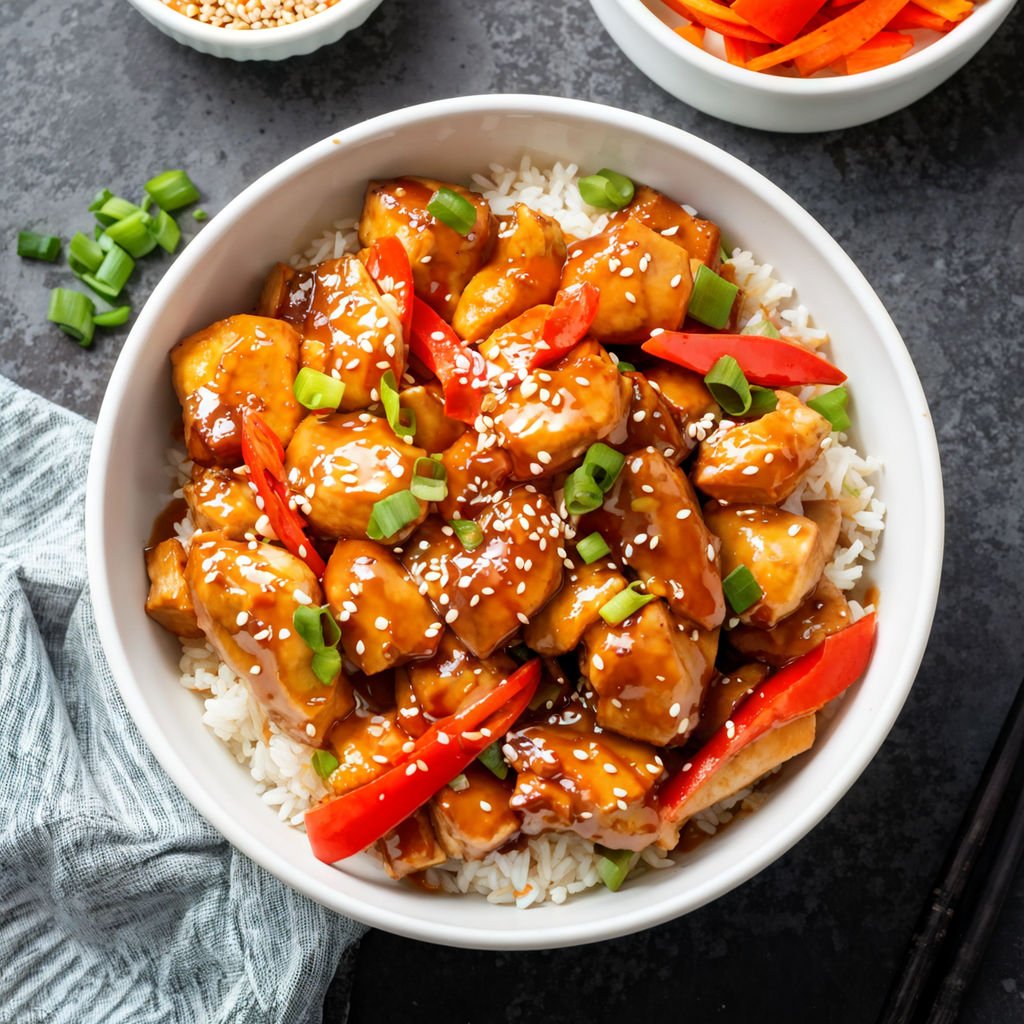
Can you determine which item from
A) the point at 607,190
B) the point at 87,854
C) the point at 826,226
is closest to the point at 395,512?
the point at 607,190

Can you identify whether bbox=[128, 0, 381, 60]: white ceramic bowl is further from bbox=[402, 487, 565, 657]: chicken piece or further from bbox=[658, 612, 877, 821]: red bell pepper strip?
bbox=[658, 612, 877, 821]: red bell pepper strip

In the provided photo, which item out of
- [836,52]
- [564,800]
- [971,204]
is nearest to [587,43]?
[836,52]

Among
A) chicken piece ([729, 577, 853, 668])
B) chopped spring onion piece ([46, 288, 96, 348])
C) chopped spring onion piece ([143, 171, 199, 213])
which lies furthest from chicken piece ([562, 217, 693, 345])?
chopped spring onion piece ([46, 288, 96, 348])

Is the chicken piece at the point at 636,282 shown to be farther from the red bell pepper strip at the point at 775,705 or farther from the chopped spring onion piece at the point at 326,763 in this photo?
the chopped spring onion piece at the point at 326,763

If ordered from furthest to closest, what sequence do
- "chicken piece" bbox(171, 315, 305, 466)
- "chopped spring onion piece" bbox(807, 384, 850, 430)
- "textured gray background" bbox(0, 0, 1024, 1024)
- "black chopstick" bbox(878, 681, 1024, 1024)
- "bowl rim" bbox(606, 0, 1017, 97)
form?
1. "textured gray background" bbox(0, 0, 1024, 1024)
2. "black chopstick" bbox(878, 681, 1024, 1024)
3. "bowl rim" bbox(606, 0, 1017, 97)
4. "chopped spring onion piece" bbox(807, 384, 850, 430)
5. "chicken piece" bbox(171, 315, 305, 466)

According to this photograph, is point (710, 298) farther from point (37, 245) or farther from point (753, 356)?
point (37, 245)

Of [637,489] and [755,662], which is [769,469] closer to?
[637,489]
